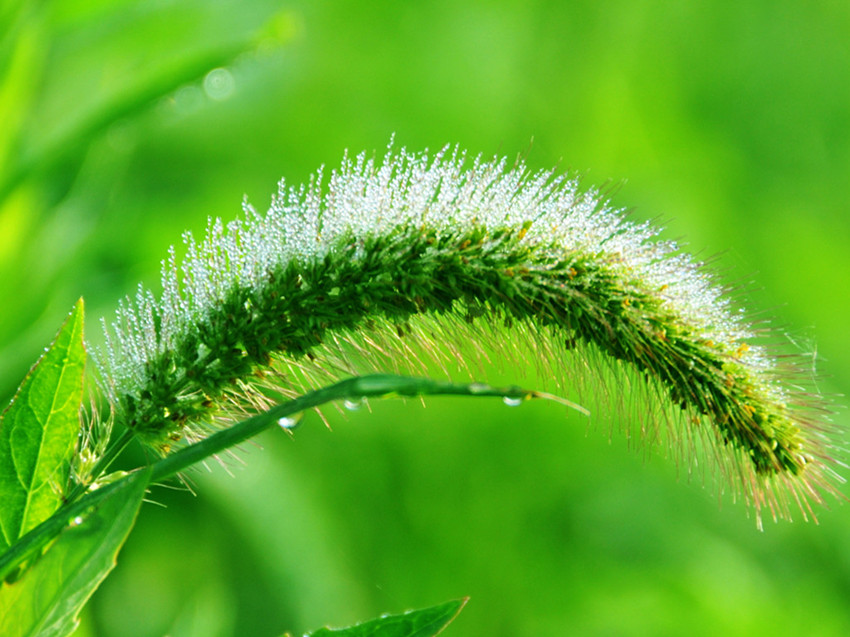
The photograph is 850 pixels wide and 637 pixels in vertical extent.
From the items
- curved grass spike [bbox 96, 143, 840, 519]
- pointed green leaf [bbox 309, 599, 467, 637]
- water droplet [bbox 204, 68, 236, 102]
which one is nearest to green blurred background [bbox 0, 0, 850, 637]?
water droplet [bbox 204, 68, 236, 102]

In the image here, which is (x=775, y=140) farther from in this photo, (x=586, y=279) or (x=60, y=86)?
(x=586, y=279)

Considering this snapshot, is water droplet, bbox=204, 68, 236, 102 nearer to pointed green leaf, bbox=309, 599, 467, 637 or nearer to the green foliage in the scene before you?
the green foliage

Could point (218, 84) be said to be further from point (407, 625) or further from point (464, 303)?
point (407, 625)

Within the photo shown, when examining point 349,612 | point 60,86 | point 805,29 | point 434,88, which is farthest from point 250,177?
point 805,29

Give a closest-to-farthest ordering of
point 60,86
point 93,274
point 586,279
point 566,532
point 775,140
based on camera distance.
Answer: point 586,279 < point 93,274 < point 566,532 < point 60,86 < point 775,140

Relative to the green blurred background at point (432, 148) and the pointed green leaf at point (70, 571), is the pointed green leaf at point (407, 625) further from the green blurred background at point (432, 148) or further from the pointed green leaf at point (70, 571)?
the green blurred background at point (432, 148)

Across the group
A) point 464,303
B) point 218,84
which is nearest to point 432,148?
point 218,84
